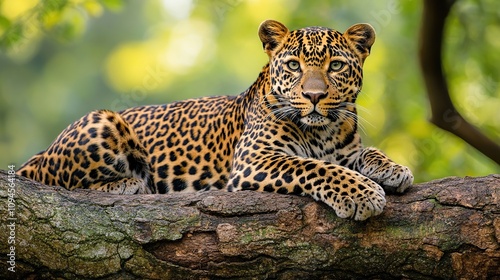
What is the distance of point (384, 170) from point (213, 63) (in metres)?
24.4

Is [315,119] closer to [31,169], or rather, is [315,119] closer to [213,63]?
[31,169]

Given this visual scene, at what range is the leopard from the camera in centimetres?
890

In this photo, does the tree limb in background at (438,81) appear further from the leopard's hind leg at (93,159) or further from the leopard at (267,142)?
the leopard's hind leg at (93,159)

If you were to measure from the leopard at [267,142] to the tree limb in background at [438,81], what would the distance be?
1117 mm

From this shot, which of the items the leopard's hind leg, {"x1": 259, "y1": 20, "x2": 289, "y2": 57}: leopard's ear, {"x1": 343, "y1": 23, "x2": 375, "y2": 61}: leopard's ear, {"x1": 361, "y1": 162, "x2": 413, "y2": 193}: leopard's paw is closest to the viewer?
{"x1": 361, "y1": 162, "x2": 413, "y2": 193}: leopard's paw

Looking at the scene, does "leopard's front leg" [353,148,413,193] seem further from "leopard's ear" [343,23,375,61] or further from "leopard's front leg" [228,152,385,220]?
"leopard's ear" [343,23,375,61]

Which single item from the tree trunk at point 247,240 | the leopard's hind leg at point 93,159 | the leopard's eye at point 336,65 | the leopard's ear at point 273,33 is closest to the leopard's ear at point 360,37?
the leopard's eye at point 336,65

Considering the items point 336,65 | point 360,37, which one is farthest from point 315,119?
point 360,37

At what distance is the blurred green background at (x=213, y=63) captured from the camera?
48.6 feet

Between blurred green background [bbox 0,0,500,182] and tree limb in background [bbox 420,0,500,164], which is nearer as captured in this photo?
tree limb in background [bbox 420,0,500,164]

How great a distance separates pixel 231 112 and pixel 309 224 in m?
3.55

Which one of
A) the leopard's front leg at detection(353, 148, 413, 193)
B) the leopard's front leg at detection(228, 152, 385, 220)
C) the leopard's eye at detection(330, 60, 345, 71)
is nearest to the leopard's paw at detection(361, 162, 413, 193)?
the leopard's front leg at detection(353, 148, 413, 193)

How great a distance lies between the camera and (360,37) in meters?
10.2

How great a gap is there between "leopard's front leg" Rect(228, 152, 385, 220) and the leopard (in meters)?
0.01
